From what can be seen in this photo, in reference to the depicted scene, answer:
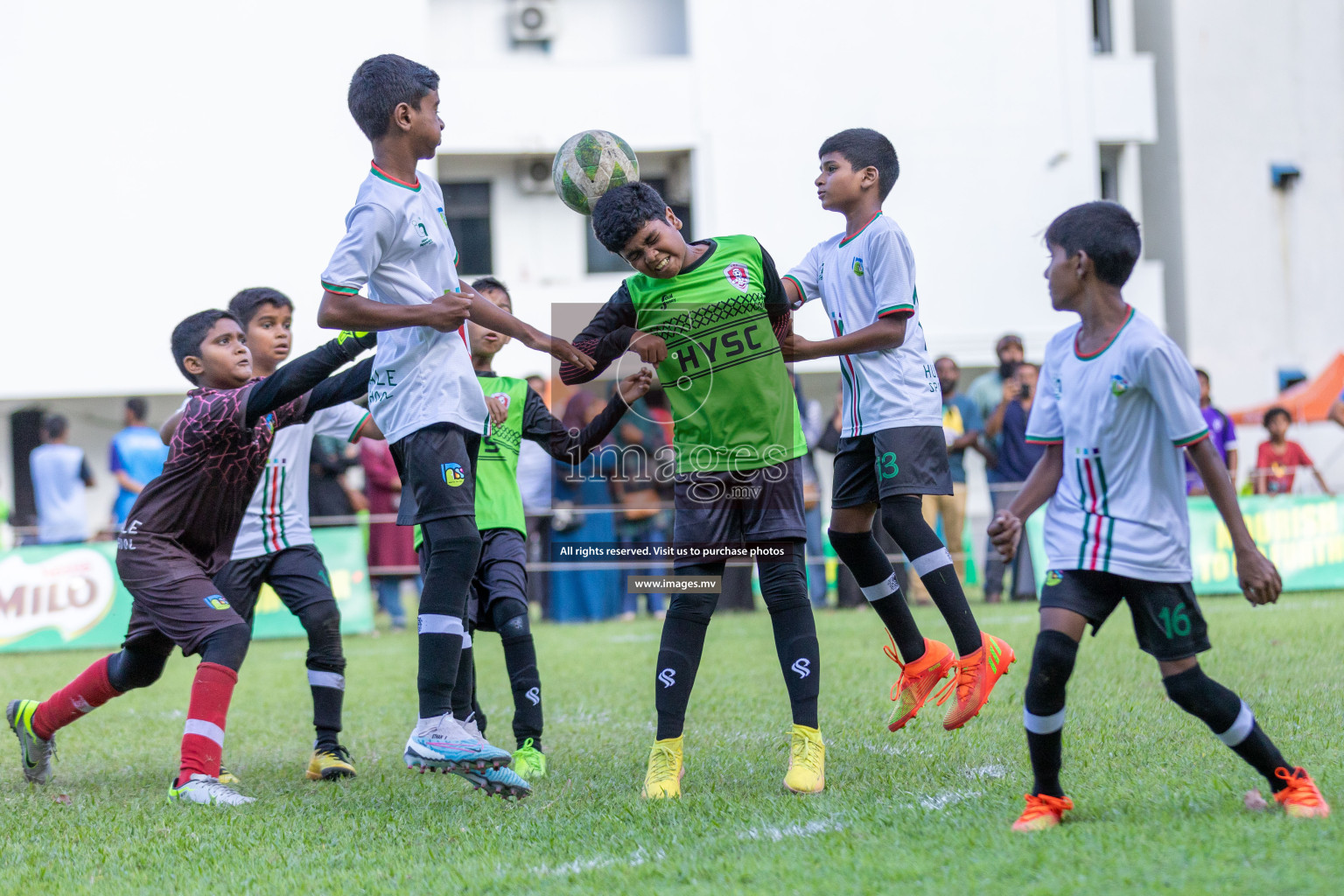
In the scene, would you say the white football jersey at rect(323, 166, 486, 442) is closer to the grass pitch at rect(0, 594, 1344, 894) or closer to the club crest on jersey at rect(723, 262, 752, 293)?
the club crest on jersey at rect(723, 262, 752, 293)

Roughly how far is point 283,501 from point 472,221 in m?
15.2

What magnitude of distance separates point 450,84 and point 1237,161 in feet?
43.2

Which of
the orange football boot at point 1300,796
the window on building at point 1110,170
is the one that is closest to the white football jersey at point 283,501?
the orange football boot at point 1300,796

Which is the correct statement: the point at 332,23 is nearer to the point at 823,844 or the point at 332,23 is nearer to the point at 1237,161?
the point at 1237,161

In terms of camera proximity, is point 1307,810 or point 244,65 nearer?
point 1307,810

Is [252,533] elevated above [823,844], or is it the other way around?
[252,533]

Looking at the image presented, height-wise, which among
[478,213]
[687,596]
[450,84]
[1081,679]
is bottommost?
[1081,679]

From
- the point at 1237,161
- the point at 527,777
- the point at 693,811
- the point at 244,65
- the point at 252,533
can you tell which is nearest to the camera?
the point at 693,811

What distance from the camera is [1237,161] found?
72.2 feet

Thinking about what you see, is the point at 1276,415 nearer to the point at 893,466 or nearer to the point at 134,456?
the point at 893,466

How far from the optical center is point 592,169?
17.2ft

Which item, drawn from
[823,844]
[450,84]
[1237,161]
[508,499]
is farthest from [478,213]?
[823,844]

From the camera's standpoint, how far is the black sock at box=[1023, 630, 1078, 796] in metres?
3.69

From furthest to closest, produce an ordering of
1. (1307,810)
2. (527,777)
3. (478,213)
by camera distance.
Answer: (478,213) → (527,777) → (1307,810)
